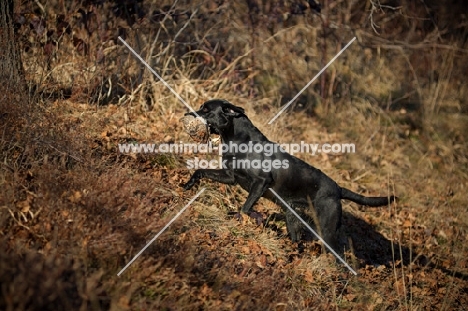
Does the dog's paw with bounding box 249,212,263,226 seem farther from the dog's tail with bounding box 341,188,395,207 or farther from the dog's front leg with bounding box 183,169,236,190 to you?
the dog's tail with bounding box 341,188,395,207

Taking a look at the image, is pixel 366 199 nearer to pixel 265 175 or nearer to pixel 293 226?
pixel 293 226

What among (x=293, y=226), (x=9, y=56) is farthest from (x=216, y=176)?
(x=9, y=56)

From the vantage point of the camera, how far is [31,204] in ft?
15.3

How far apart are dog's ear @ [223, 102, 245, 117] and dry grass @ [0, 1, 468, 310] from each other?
3.70ft

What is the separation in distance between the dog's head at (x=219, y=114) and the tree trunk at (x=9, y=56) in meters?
2.00

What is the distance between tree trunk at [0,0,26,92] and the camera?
5.88 meters

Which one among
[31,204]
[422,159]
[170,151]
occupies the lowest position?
[422,159]

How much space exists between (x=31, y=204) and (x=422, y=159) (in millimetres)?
8652

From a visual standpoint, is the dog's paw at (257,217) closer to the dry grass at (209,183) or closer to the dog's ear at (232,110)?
the dry grass at (209,183)

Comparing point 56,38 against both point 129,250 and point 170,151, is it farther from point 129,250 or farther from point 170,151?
point 129,250

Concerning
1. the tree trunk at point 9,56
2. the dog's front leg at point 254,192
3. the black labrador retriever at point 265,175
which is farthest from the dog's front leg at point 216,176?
the tree trunk at point 9,56

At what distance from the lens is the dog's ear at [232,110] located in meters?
6.18

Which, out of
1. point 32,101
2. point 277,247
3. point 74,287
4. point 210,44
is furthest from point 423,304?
point 210,44

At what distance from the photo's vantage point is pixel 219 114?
623 centimetres
